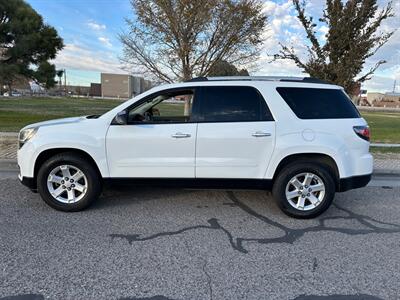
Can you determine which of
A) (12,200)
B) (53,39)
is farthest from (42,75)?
(12,200)

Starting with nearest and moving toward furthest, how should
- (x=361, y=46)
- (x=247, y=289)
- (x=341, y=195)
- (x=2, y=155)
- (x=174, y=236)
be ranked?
(x=247, y=289), (x=174, y=236), (x=341, y=195), (x=2, y=155), (x=361, y=46)

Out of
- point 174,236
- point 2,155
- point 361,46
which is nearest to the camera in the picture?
point 174,236

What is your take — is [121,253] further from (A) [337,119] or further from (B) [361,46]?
(B) [361,46]

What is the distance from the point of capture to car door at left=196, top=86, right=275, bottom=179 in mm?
4434

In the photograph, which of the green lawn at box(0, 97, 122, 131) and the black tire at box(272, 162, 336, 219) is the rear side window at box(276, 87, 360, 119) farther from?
the green lawn at box(0, 97, 122, 131)

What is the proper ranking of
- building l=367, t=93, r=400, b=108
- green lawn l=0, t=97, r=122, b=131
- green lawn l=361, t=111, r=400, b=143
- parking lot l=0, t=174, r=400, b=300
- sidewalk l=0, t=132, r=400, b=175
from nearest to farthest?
1. parking lot l=0, t=174, r=400, b=300
2. sidewalk l=0, t=132, r=400, b=175
3. green lawn l=361, t=111, r=400, b=143
4. green lawn l=0, t=97, r=122, b=131
5. building l=367, t=93, r=400, b=108

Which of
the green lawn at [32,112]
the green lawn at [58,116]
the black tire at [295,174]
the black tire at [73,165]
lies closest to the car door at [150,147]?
the black tire at [73,165]

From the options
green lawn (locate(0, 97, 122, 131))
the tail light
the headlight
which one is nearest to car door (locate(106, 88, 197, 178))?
the headlight

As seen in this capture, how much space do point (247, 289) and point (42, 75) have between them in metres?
15.3

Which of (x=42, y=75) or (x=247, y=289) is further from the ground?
(x=42, y=75)

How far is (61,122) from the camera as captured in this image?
4688 mm

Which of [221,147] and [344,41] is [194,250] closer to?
[221,147]

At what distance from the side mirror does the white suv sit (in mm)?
13

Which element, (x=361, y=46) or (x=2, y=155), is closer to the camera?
(x=2, y=155)
